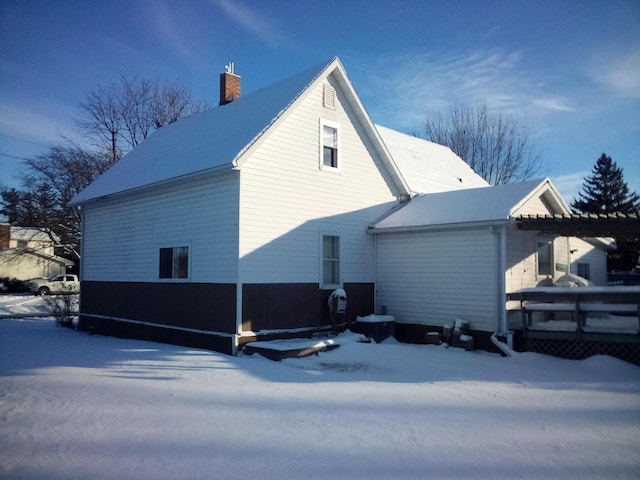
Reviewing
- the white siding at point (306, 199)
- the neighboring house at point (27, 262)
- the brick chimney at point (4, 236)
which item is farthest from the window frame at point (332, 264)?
the brick chimney at point (4, 236)

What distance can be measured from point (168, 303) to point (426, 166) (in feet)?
37.6

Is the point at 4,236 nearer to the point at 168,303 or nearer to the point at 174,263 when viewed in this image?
the point at 168,303

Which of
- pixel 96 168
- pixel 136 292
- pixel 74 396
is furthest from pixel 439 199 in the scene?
pixel 96 168

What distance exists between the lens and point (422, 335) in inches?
569

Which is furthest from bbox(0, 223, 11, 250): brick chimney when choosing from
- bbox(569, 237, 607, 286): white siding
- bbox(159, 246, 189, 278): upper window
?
bbox(569, 237, 607, 286): white siding

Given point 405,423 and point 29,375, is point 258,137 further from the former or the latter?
point 405,423

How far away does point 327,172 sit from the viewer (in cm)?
1478

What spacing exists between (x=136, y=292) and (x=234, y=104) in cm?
668

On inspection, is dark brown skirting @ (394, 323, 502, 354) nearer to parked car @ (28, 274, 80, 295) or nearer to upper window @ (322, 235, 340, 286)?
upper window @ (322, 235, 340, 286)

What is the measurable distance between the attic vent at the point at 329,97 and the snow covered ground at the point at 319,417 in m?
7.08

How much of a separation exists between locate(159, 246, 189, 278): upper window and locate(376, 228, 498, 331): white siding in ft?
18.2

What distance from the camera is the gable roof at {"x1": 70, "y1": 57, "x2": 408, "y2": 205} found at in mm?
13188

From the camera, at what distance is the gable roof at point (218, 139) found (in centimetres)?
1319

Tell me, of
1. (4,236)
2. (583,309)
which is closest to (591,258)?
(583,309)
